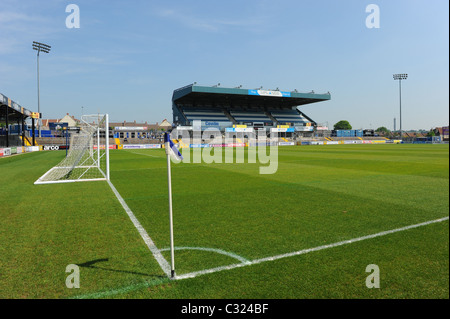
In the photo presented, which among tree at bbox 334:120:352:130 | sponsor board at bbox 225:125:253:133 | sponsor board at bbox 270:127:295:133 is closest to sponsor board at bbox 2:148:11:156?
sponsor board at bbox 225:125:253:133

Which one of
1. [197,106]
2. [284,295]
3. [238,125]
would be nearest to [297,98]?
[238,125]

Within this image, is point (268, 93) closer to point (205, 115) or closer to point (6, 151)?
point (205, 115)

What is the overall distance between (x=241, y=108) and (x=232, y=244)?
7262 cm

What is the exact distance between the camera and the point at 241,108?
7606 centimetres

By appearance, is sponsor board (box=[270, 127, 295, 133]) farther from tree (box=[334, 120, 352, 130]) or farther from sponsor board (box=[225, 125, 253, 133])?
tree (box=[334, 120, 352, 130])

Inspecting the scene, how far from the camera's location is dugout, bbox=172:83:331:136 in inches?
2569

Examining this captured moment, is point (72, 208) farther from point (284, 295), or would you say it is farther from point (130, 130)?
point (130, 130)

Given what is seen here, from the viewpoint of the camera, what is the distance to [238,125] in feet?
217

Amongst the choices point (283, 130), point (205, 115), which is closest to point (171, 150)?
point (205, 115)

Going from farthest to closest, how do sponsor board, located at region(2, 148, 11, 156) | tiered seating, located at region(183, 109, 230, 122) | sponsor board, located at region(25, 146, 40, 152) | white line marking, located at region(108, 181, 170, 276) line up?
1. tiered seating, located at region(183, 109, 230, 122)
2. sponsor board, located at region(25, 146, 40, 152)
3. sponsor board, located at region(2, 148, 11, 156)
4. white line marking, located at region(108, 181, 170, 276)

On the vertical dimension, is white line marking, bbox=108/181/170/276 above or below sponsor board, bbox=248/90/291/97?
below

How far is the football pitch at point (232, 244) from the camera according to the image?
3.54 m

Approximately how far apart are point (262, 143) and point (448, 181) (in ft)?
191
